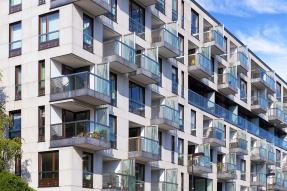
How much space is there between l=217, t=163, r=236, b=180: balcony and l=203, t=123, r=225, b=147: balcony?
7.83 feet

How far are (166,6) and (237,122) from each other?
18.4 meters

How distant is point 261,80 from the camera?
65188 millimetres

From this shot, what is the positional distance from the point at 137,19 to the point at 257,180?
27411mm

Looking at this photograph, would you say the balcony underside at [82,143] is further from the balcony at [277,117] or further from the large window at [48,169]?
the balcony at [277,117]

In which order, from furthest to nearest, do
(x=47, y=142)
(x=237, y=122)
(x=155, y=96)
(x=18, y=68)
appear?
(x=237, y=122)
(x=155, y=96)
(x=18, y=68)
(x=47, y=142)

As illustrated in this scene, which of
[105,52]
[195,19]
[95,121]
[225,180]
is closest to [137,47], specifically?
[105,52]

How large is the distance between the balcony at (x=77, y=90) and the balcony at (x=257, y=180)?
30.9 meters

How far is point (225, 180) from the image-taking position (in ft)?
184

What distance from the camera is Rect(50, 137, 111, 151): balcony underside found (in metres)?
33.9

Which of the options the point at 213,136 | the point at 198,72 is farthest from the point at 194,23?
the point at 213,136

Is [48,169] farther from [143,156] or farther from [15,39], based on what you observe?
[15,39]

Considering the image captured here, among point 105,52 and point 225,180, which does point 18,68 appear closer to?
point 105,52

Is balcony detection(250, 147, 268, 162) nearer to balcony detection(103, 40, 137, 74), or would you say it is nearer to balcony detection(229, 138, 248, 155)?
balcony detection(229, 138, 248, 155)

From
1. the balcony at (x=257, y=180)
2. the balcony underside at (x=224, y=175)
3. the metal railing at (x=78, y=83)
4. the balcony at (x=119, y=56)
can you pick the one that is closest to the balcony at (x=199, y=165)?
the balcony underside at (x=224, y=175)
